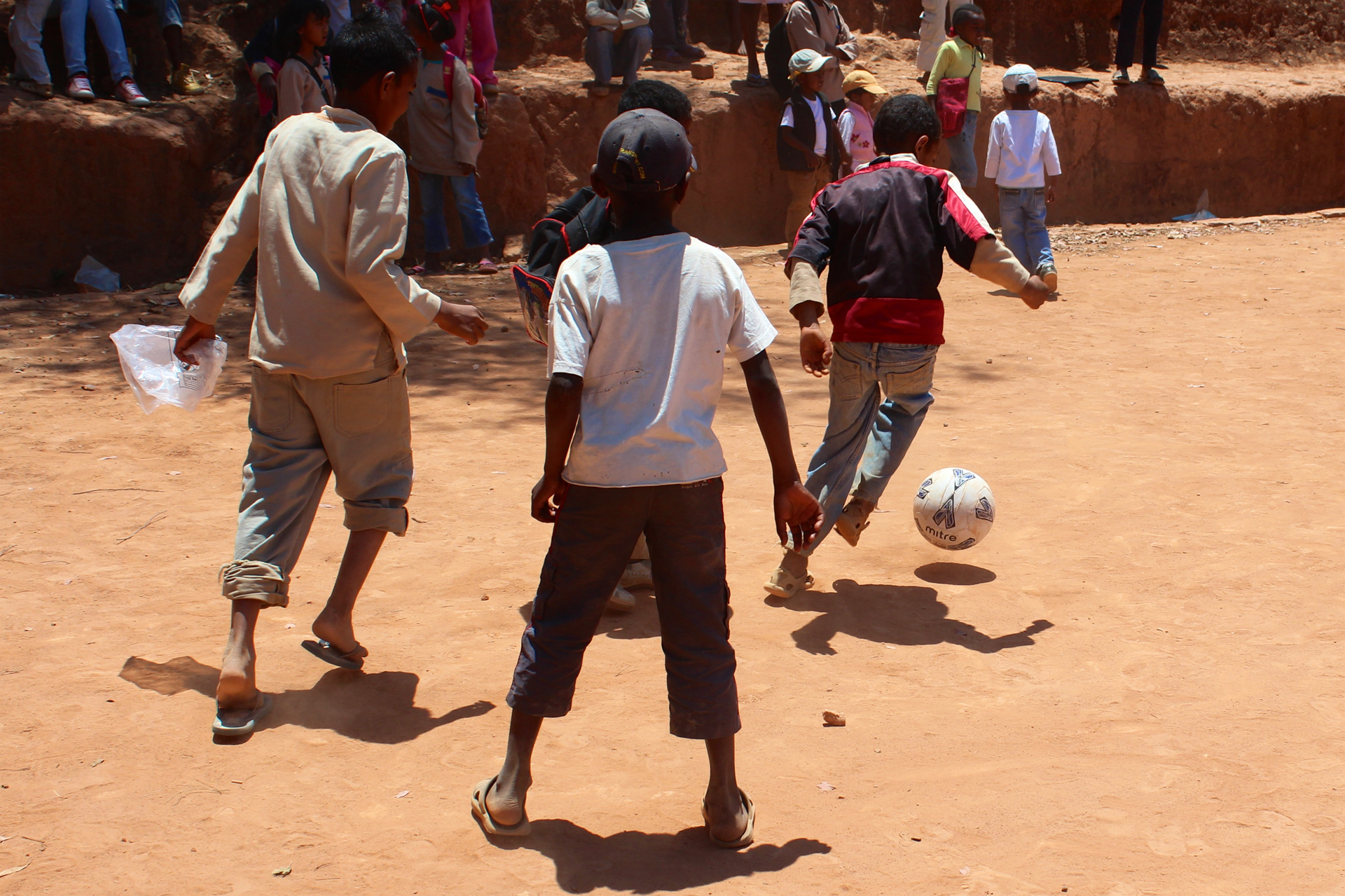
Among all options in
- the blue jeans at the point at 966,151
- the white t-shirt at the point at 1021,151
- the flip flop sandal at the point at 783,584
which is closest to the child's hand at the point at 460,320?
the flip flop sandal at the point at 783,584

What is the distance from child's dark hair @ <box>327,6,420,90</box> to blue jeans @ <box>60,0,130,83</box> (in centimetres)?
803

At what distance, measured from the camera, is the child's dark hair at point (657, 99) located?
362 cm

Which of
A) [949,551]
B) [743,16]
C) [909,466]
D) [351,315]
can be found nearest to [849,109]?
[743,16]

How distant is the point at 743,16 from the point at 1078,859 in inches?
436

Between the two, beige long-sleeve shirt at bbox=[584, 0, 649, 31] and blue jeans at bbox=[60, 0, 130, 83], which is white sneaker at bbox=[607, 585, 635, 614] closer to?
beige long-sleeve shirt at bbox=[584, 0, 649, 31]

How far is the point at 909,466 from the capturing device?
5.62 metres

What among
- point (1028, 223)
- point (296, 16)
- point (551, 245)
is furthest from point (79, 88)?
point (551, 245)

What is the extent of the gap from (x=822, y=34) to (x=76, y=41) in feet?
21.4

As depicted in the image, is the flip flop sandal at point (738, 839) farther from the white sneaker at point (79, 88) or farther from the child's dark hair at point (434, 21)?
the white sneaker at point (79, 88)

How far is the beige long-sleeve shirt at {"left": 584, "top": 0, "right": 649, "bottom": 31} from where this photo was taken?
10.7 metres

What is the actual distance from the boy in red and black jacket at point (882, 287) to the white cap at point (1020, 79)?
239 inches

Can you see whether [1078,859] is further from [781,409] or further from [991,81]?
[991,81]

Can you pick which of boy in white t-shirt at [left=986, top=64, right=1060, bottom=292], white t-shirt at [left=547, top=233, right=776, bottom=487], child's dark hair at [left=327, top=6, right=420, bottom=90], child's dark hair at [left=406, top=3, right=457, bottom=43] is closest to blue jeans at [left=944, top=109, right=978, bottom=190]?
boy in white t-shirt at [left=986, top=64, right=1060, bottom=292]

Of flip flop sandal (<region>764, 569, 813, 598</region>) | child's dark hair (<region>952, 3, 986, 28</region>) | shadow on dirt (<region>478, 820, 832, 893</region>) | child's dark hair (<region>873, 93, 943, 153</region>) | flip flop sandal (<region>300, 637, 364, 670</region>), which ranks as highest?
child's dark hair (<region>952, 3, 986, 28</region>)
